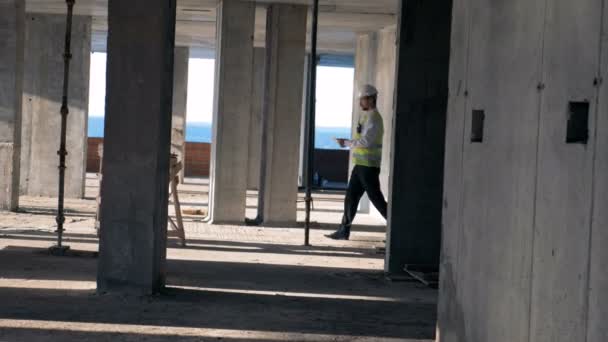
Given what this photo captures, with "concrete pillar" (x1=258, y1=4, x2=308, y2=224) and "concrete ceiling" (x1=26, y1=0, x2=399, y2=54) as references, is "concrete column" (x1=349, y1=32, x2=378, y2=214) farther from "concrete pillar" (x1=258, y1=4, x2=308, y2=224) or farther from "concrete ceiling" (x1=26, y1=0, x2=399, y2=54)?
"concrete pillar" (x1=258, y1=4, x2=308, y2=224)

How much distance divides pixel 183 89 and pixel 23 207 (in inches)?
388

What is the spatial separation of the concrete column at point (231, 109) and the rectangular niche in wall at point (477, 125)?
32.1 ft

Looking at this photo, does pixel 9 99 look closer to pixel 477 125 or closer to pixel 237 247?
pixel 237 247

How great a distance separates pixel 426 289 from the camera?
9.03m

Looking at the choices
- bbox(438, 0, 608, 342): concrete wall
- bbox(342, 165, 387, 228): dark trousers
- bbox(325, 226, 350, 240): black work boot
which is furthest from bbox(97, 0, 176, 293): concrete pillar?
bbox(325, 226, 350, 240): black work boot

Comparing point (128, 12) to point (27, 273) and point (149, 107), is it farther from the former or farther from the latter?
point (27, 273)

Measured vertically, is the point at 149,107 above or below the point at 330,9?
below

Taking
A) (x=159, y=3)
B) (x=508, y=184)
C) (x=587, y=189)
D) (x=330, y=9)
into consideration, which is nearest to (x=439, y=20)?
(x=159, y=3)

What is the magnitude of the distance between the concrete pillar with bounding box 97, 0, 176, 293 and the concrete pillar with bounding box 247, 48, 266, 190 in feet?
53.5

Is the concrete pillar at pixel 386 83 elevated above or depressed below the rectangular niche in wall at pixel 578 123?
above

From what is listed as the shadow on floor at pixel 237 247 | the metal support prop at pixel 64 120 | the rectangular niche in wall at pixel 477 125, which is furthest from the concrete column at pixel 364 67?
the rectangular niche in wall at pixel 477 125

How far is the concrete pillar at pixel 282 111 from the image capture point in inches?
595

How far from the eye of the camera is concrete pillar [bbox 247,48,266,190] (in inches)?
954

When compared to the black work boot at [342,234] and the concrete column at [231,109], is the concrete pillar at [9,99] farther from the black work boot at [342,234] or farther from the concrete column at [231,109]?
the black work boot at [342,234]
